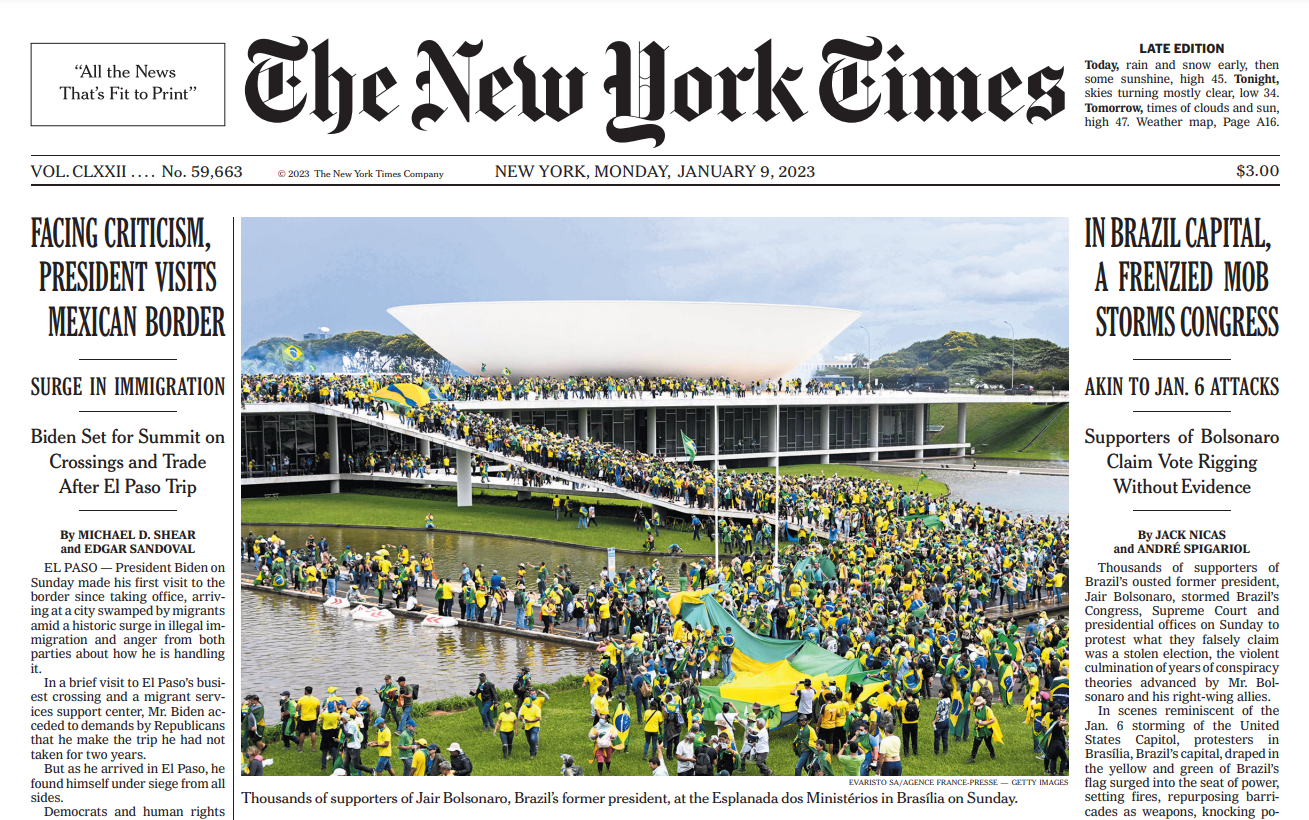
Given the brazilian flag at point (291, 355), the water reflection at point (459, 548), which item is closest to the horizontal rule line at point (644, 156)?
the water reflection at point (459, 548)

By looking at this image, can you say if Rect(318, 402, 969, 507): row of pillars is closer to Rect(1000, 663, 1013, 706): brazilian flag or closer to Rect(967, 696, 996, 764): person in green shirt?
Rect(1000, 663, 1013, 706): brazilian flag

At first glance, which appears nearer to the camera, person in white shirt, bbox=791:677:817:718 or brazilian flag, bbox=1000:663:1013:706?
person in white shirt, bbox=791:677:817:718

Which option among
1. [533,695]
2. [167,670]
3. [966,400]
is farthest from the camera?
[966,400]

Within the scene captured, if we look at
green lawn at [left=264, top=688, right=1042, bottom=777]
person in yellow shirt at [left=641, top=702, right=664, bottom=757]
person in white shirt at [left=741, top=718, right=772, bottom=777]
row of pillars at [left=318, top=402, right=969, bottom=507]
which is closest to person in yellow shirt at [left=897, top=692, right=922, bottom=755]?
green lawn at [left=264, top=688, right=1042, bottom=777]

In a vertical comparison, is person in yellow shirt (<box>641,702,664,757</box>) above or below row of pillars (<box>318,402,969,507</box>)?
below

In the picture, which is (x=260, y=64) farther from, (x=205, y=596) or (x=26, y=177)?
(x=205, y=596)

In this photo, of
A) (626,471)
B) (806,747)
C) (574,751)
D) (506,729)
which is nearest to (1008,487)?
(626,471)

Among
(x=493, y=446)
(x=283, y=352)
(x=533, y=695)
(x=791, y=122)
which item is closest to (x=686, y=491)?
(x=493, y=446)
